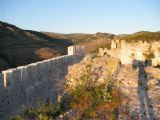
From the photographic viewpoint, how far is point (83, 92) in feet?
33.9

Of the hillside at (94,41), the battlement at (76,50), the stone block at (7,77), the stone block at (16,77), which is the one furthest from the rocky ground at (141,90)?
the hillside at (94,41)

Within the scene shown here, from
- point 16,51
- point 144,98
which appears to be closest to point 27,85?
point 144,98

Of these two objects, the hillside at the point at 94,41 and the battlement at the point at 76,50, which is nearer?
the battlement at the point at 76,50

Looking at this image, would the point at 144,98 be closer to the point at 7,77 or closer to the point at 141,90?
the point at 141,90

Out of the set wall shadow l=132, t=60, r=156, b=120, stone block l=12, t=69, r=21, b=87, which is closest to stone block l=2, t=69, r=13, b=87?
stone block l=12, t=69, r=21, b=87

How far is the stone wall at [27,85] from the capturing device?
11.6 m

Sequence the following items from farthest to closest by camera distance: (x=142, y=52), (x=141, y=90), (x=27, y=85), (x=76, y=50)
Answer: (x=142, y=52) → (x=76, y=50) → (x=27, y=85) → (x=141, y=90)

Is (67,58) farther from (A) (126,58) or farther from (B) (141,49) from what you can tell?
(B) (141,49)

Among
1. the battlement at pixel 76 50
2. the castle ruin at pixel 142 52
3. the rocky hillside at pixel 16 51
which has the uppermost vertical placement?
the battlement at pixel 76 50

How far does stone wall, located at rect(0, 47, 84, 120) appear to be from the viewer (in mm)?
11648

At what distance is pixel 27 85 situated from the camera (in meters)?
13.4

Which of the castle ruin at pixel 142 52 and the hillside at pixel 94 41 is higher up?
the castle ruin at pixel 142 52

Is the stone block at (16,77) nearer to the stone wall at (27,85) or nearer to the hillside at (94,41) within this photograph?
the stone wall at (27,85)

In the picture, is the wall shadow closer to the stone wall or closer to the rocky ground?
the rocky ground
